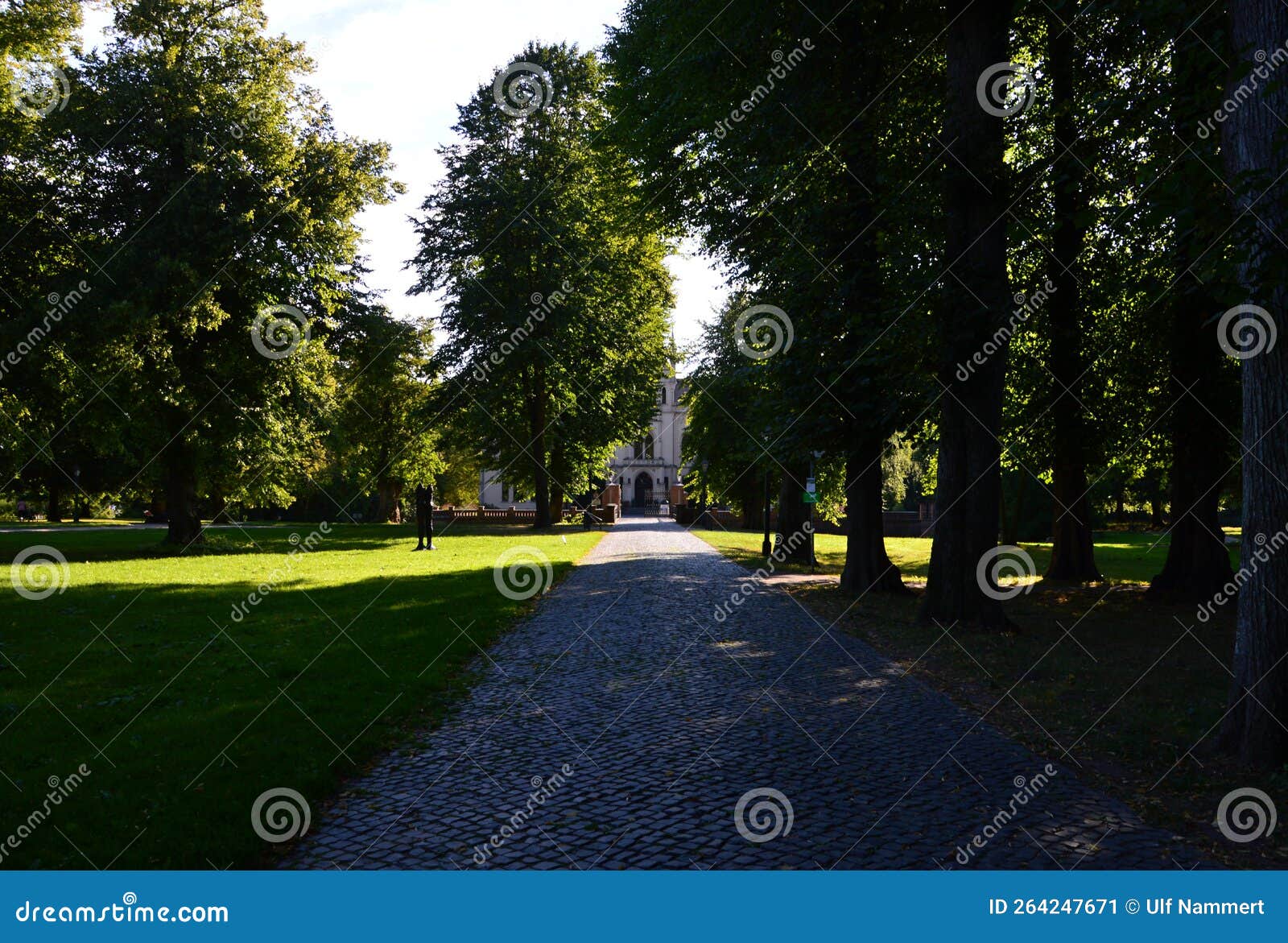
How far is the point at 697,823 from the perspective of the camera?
4.69 metres

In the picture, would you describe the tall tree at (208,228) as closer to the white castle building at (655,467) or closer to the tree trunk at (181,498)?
the tree trunk at (181,498)

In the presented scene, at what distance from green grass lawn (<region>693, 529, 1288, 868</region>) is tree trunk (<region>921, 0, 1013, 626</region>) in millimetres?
1046

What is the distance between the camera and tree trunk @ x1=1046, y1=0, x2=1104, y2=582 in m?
14.4

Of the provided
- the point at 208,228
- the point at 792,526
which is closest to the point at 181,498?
the point at 208,228

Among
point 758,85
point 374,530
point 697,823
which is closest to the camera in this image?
point 697,823

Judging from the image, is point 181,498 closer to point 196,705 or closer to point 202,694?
point 202,694

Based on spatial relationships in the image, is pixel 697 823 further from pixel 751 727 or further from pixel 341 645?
pixel 341 645

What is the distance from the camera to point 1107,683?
8.58 metres

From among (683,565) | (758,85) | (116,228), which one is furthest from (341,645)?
(116,228)

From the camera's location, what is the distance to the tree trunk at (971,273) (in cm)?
1152

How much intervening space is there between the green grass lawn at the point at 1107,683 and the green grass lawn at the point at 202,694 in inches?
202

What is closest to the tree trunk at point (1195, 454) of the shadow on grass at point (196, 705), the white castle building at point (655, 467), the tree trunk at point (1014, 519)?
the shadow on grass at point (196, 705)

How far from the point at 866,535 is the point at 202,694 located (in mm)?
12070

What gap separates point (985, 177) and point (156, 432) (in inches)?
841
